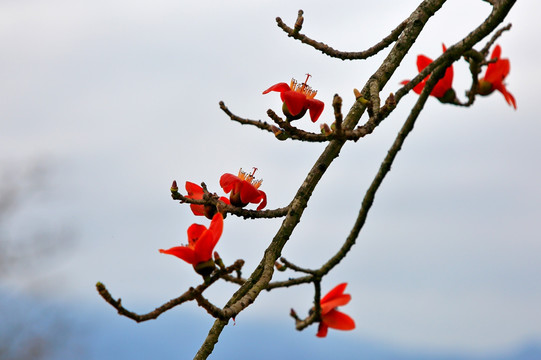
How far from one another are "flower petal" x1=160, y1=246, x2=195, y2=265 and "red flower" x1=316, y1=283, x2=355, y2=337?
0.49 meters

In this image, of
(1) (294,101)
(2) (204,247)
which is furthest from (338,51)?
(2) (204,247)

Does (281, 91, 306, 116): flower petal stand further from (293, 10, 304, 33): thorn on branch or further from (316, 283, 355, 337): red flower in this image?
(316, 283, 355, 337): red flower

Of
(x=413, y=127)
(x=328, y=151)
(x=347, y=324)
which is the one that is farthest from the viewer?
(x=328, y=151)

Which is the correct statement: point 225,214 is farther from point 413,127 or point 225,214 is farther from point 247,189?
point 413,127

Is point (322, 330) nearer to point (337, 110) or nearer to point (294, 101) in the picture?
point (337, 110)

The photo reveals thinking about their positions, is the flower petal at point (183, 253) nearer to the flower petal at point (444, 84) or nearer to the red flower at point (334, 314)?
the red flower at point (334, 314)

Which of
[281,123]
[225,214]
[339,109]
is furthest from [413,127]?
[225,214]

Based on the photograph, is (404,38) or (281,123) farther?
A: (404,38)

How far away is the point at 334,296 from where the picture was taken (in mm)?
2395

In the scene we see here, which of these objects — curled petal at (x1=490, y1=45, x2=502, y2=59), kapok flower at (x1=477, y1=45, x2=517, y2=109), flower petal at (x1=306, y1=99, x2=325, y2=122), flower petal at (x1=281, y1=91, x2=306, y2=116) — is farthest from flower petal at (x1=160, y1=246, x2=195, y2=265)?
curled petal at (x1=490, y1=45, x2=502, y2=59)

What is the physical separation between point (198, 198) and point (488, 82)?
1.43 meters

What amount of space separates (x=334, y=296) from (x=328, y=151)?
931 mm

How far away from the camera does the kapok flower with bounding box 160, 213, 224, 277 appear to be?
7.74 feet

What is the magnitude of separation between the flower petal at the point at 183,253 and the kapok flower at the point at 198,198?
0.74 meters
